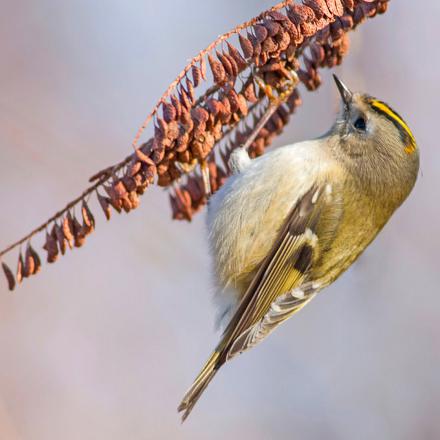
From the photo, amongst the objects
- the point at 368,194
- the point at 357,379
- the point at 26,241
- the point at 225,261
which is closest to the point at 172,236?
the point at 225,261

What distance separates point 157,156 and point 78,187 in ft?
2.82

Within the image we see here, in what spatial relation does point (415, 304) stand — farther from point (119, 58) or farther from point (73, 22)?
point (73, 22)

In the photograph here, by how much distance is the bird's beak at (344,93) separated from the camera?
85.9 inches

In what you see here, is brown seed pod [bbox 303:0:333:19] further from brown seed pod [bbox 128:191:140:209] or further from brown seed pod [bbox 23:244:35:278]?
brown seed pod [bbox 23:244:35:278]

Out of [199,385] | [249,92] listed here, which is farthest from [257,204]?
[249,92]

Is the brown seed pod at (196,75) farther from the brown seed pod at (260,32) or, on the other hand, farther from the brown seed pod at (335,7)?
the brown seed pod at (335,7)

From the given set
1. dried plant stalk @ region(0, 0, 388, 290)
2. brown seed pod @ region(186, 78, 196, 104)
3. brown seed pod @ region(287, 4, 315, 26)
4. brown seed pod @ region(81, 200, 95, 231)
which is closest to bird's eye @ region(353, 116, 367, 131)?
dried plant stalk @ region(0, 0, 388, 290)

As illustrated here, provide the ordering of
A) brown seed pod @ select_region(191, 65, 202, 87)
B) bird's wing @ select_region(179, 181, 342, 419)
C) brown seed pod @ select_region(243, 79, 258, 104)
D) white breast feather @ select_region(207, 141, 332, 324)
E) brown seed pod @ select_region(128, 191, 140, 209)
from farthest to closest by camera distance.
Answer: white breast feather @ select_region(207, 141, 332, 324) → bird's wing @ select_region(179, 181, 342, 419) → brown seed pod @ select_region(243, 79, 258, 104) → brown seed pod @ select_region(128, 191, 140, 209) → brown seed pod @ select_region(191, 65, 202, 87)

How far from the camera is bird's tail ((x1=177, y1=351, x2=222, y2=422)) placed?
2.03 m

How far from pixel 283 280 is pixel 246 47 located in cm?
91

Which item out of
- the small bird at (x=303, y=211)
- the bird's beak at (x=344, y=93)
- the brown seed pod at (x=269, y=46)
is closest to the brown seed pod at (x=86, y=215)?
the brown seed pod at (x=269, y=46)

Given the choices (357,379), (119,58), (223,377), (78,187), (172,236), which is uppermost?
(119,58)

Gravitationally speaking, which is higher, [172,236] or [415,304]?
[172,236]

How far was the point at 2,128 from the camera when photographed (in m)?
1.85
